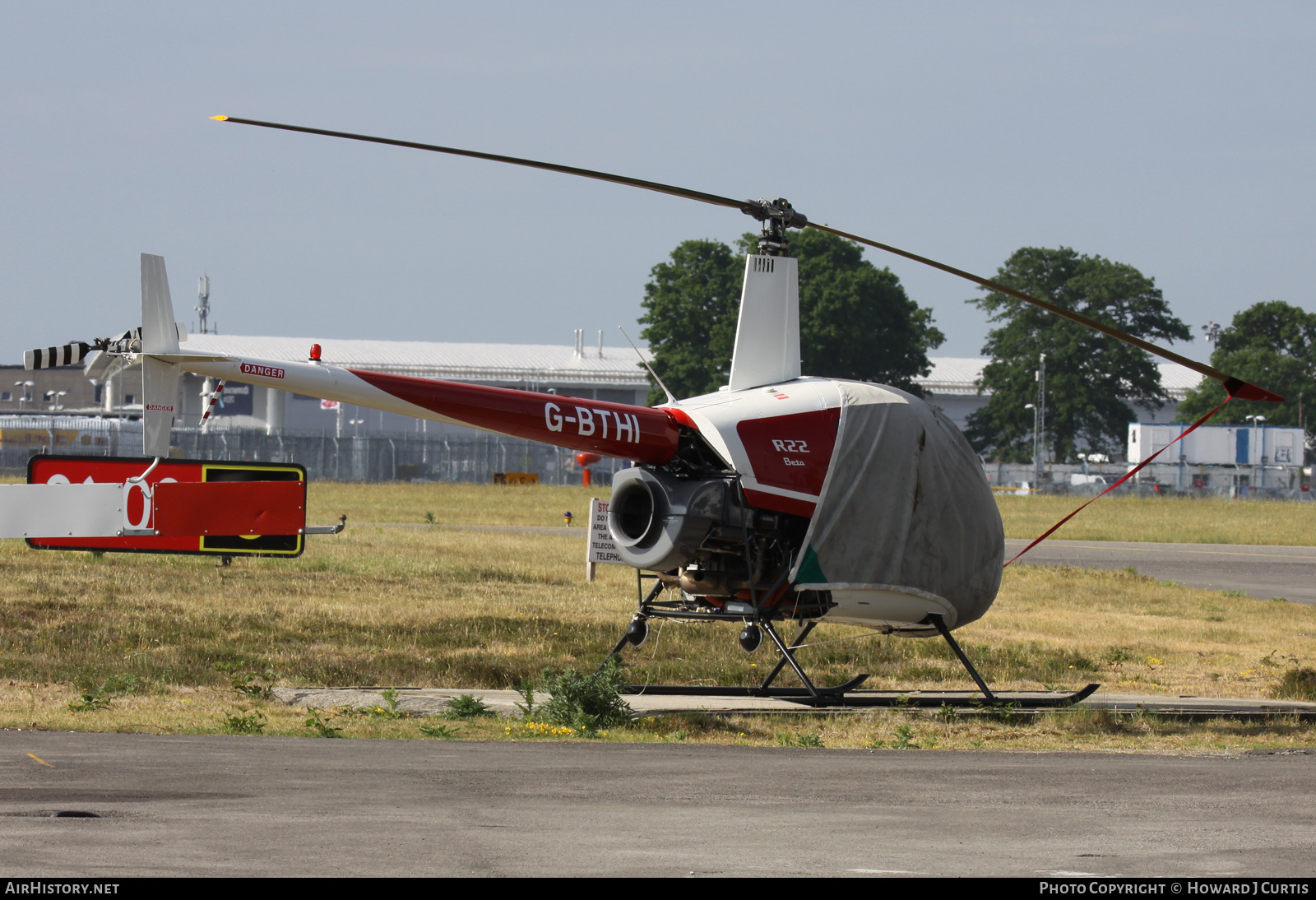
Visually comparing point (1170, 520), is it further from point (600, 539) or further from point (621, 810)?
point (621, 810)

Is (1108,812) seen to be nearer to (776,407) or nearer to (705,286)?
(776,407)

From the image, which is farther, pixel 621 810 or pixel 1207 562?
pixel 1207 562

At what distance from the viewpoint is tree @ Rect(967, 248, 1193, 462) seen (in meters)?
100

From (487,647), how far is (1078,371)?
91875mm

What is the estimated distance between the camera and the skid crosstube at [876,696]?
44.6 ft

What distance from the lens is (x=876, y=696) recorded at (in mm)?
14312

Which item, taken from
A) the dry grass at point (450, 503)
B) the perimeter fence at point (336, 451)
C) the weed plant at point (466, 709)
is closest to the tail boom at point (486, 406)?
the weed plant at point (466, 709)

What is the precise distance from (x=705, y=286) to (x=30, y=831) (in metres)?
83.0

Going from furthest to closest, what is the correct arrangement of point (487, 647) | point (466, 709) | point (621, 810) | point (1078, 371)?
point (1078, 371)
point (487, 647)
point (466, 709)
point (621, 810)

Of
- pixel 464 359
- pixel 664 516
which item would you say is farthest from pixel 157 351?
pixel 464 359

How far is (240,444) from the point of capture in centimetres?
6438

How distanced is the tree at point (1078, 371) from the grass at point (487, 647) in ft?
249

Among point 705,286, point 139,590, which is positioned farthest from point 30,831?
point 705,286

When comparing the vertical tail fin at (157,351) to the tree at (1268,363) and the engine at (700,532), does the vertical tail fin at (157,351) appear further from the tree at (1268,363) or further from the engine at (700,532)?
the tree at (1268,363)
